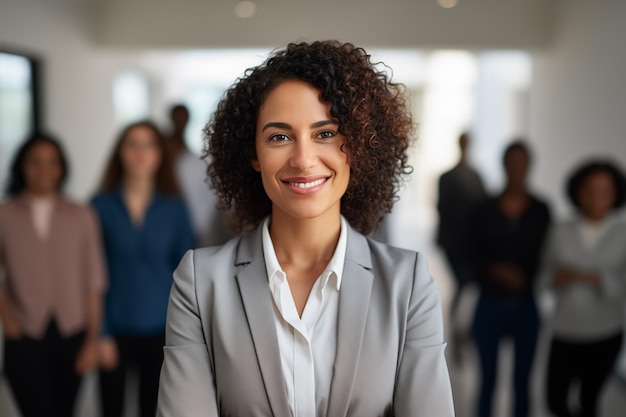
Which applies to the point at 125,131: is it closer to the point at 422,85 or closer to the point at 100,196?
the point at 100,196

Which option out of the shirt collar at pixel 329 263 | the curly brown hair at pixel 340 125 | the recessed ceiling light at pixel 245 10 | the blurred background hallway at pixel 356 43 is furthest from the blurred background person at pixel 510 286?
the recessed ceiling light at pixel 245 10

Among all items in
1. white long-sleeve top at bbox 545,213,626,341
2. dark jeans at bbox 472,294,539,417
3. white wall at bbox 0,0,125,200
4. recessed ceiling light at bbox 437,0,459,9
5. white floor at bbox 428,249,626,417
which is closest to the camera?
white long-sleeve top at bbox 545,213,626,341

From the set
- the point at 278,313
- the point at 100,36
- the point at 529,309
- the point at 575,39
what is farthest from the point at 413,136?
the point at 100,36

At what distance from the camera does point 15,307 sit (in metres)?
3.16

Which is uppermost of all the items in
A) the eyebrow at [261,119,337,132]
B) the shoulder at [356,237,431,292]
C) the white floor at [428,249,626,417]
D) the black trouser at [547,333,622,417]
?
the eyebrow at [261,119,337,132]

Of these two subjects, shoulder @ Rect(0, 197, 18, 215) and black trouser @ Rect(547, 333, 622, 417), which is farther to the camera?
black trouser @ Rect(547, 333, 622, 417)

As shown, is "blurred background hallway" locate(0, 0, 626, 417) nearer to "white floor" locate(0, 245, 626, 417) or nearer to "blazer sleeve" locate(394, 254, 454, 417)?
"white floor" locate(0, 245, 626, 417)

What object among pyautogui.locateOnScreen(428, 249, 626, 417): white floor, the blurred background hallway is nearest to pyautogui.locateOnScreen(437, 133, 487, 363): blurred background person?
the blurred background hallway

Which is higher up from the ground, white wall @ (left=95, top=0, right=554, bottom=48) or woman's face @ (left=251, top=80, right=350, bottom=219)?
white wall @ (left=95, top=0, right=554, bottom=48)

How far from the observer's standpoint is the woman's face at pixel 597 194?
11.7 ft

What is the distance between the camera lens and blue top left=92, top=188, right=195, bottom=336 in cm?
320

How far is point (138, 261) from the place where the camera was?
3223mm

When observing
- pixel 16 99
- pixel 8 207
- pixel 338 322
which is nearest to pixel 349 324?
pixel 338 322

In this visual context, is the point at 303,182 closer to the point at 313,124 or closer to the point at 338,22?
the point at 313,124
